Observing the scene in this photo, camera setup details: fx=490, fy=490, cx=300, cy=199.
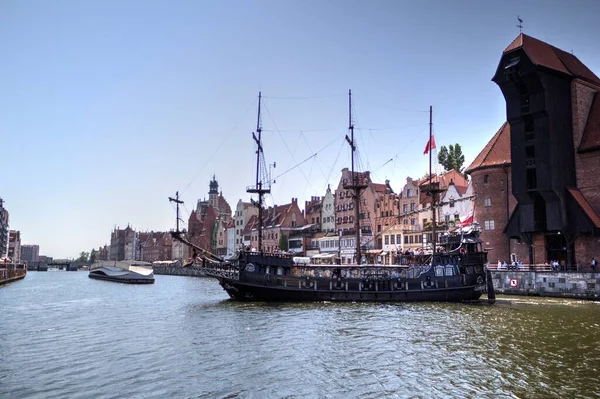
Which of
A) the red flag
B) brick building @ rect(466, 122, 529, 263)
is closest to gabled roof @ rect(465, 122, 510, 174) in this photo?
brick building @ rect(466, 122, 529, 263)

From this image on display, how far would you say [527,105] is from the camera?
197 feet

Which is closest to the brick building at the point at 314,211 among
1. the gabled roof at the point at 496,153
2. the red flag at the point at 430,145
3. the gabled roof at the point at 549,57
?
the gabled roof at the point at 496,153

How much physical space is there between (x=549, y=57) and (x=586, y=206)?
62.6ft

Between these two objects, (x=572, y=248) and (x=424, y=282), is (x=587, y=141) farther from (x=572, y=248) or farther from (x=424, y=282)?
(x=424, y=282)

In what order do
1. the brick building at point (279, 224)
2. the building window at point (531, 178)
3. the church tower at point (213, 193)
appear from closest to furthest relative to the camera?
1. the building window at point (531, 178)
2. the brick building at point (279, 224)
3. the church tower at point (213, 193)

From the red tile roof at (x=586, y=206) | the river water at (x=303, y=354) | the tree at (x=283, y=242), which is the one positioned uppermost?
the red tile roof at (x=586, y=206)

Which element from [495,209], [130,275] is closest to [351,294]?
[495,209]

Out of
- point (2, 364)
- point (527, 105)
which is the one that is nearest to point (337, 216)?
point (527, 105)

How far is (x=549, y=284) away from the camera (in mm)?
53656

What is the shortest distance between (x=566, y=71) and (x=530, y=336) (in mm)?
43162

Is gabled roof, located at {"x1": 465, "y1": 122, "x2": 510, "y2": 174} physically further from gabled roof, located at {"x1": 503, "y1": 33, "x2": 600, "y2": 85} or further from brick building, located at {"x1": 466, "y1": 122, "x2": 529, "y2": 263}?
gabled roof, located at {"x1": 503, "y1": 33, "x2": 600, "y2": 85}

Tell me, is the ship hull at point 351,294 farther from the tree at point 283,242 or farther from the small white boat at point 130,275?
the tree at point 283,242

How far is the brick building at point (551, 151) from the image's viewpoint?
185ft

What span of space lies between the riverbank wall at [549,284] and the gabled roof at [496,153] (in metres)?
16.3
